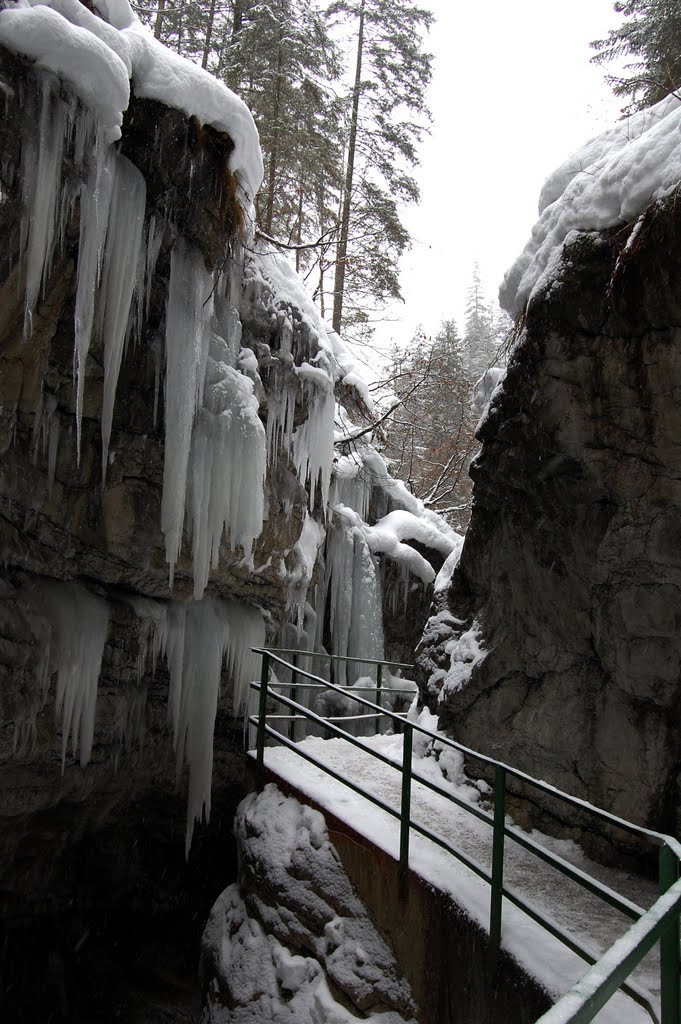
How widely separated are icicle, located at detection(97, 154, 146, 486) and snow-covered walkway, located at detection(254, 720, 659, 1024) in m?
3.65

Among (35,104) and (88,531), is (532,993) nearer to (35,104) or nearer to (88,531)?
(88,531)

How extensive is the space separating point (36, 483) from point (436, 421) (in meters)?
12.2

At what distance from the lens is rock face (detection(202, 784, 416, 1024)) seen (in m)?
3.68

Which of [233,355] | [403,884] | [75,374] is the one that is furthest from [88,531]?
[403,884]

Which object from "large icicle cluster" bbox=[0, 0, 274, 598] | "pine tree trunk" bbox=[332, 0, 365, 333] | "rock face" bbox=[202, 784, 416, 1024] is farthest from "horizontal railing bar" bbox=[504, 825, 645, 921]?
"pine tree trunk" bbox=[332, 0, 365, 333]

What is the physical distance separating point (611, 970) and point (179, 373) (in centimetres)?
599

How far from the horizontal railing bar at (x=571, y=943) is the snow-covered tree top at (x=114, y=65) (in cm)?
550

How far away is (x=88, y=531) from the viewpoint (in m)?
6.52

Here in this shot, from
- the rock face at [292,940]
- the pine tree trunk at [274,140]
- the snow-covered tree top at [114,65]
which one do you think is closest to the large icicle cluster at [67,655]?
the rock face at [292,940]

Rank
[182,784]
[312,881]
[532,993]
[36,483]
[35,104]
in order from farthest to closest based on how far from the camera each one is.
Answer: [182,784] → [36,483] → [35,104] → [312,881] → [532,993]

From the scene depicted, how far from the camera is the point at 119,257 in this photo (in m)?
5.66

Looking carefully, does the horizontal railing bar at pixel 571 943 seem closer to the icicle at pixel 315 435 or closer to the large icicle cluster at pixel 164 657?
the large icicle cluster at pixel 164 657

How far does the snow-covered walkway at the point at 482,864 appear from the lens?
2939mm

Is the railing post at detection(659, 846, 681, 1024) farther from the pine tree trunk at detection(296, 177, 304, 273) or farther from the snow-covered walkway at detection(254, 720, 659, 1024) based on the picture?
the pine tree trunk at detection(296, 177, 304, 273)
